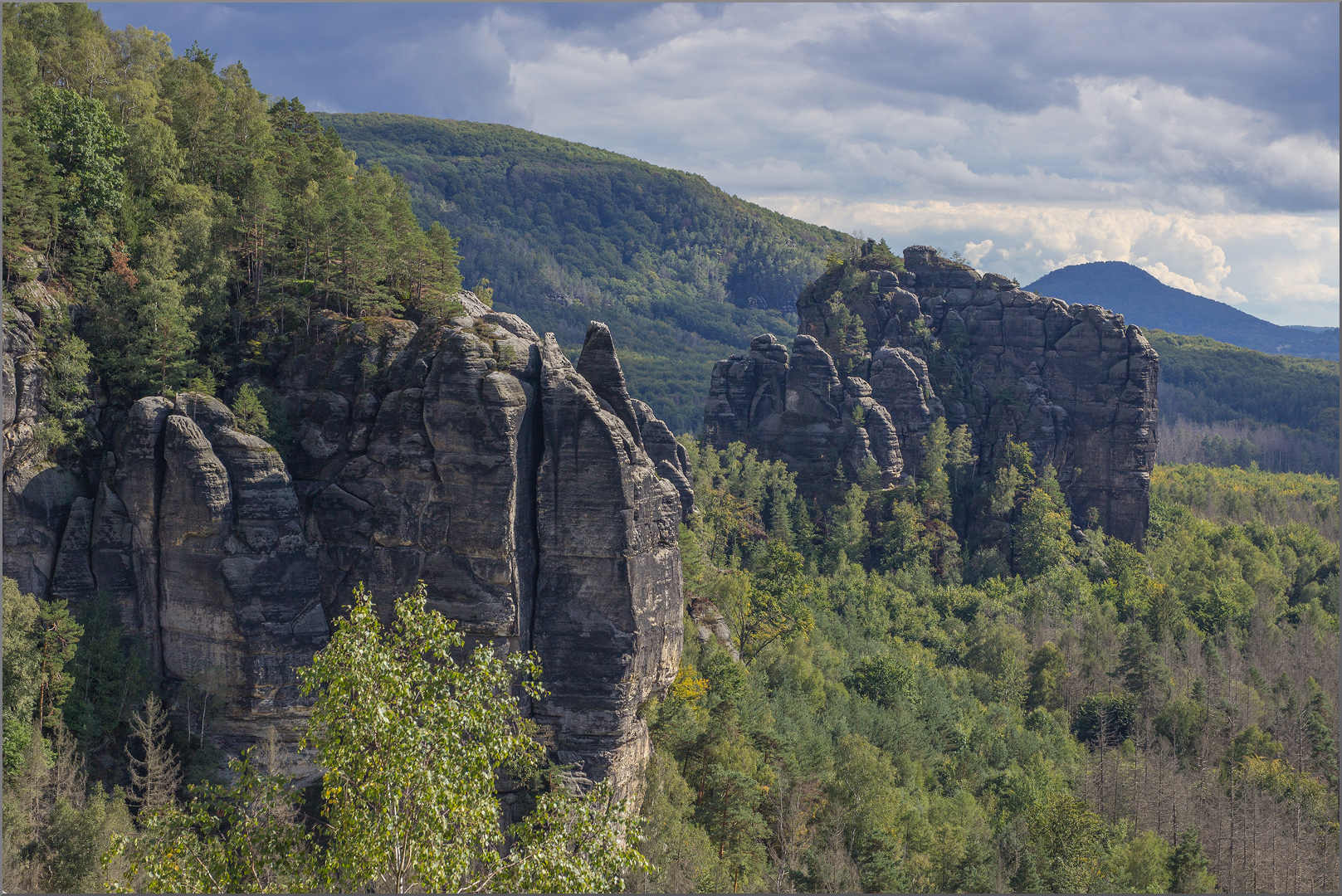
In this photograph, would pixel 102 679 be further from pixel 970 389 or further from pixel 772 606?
pixel 970 389

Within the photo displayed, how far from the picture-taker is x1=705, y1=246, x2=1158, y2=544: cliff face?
105625 mm

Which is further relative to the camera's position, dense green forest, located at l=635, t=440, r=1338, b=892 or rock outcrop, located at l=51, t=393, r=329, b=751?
dense green forest, located at l=635, t=440, r=1338, b=892

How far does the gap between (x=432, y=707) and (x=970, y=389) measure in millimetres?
101131

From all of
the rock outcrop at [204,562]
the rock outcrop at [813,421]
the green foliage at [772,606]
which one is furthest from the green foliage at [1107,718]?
the rock outcrop at [204,562]

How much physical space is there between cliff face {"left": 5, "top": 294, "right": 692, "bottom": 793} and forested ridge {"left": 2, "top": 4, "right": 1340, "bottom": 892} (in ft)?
6.08

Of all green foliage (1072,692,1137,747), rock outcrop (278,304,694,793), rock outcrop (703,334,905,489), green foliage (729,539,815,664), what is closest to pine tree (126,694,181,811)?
rock outcrop (278,304,694,793)

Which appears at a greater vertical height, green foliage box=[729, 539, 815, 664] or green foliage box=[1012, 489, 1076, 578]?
green foliage box=[1012, 489, 1076, 578]

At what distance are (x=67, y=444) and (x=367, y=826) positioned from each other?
1176 inches

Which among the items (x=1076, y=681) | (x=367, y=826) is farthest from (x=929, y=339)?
(x=367, y=826)

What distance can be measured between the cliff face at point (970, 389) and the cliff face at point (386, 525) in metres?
60.4

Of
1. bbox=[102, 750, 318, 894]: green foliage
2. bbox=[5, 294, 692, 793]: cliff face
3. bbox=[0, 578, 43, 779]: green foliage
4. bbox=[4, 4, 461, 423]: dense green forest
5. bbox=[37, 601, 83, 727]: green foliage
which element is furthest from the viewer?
bbox=[4, 4, 461, 423]: dense green forest

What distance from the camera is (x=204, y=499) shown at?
4122cm

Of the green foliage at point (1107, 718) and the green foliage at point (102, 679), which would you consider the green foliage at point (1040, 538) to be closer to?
the green foliage at point (1107, 718)

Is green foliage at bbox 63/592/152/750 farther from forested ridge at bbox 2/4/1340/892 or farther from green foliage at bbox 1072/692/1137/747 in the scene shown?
green foliage at bbox 1072/692/1137/747
